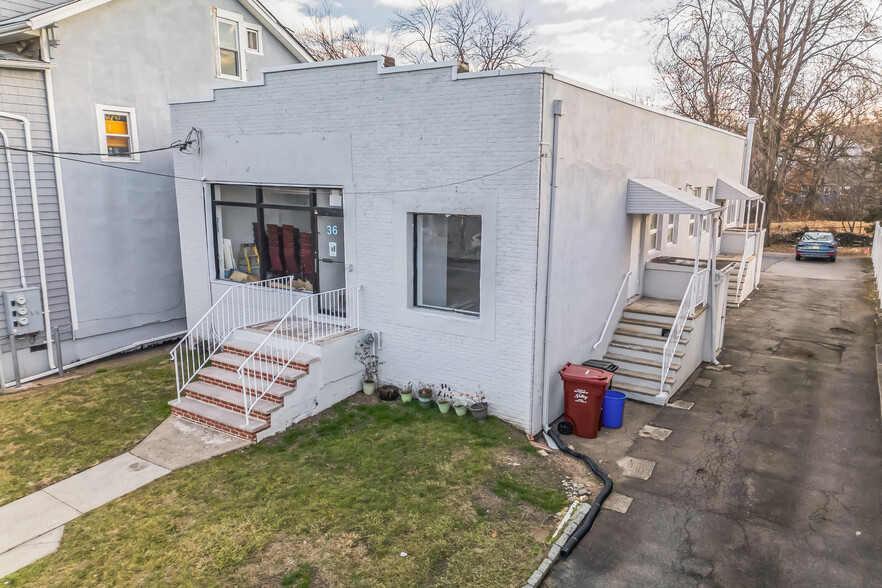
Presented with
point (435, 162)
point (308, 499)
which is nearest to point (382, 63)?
point (435, 162)

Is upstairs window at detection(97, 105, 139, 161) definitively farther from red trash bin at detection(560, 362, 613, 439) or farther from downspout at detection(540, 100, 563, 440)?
red trash bin at detection(560, 362, 613, 439)

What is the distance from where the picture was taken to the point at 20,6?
12766mm

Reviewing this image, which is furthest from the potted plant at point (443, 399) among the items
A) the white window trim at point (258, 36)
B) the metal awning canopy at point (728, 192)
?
the metal awning canopy at point (728, 192)

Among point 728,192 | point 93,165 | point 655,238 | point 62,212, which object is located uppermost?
point 93,165

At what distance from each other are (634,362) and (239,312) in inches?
330

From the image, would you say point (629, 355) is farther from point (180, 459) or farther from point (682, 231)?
point (180, 459)

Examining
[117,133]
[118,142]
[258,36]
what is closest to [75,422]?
[118,142]

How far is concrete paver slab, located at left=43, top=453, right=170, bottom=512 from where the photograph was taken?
750 centimetres

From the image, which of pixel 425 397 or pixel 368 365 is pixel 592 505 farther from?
pixel 368 365

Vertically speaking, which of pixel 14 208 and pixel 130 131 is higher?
pixel 130 131

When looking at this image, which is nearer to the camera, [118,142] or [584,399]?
[584,399]

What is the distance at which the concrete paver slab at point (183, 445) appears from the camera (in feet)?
28.0

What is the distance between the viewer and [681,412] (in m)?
10.5

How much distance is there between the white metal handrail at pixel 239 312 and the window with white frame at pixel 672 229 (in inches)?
384
